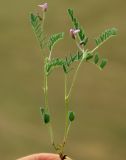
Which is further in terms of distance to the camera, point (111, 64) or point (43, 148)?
point (111, 64)

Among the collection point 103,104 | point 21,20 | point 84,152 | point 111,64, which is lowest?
point 84,152

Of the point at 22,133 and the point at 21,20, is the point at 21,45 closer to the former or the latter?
the point at 21,20

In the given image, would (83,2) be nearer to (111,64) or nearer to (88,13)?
(88,13)

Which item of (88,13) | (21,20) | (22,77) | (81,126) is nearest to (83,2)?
(88,13)

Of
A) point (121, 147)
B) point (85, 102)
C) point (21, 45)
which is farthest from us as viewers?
point (21, 45)

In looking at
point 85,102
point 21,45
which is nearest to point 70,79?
point 85,102

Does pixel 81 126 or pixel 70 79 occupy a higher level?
pixel 70 79

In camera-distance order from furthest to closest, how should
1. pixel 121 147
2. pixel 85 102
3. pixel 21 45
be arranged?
pixel 21 45 → pixel 85 102 → pixel 121 147
